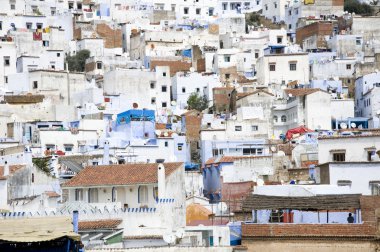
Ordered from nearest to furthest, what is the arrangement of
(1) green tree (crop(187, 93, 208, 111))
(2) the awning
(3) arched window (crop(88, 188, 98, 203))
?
(2) the awning < (3) arched window (crop(88, 188, 98, 203)) < (1) green tree (crop(187, 93, 208, 111))

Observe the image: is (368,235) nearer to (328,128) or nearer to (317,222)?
(317,222)

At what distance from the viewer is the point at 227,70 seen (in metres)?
74.3

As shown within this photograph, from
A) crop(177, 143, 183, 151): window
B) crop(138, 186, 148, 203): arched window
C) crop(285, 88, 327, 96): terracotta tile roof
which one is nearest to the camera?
crop(138, 186, 148, 203): arched window

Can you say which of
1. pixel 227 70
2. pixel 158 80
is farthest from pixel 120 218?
pixel 227 70

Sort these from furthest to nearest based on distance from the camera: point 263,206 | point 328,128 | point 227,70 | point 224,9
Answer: point 224,9
point 227,70
point 328,128
point 263,206

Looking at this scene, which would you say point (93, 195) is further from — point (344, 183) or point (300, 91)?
point (300, 91)

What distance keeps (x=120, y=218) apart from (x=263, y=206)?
4.01 m

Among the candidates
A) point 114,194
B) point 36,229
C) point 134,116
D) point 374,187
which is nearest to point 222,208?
point 114,194

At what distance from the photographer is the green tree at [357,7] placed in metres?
90.8

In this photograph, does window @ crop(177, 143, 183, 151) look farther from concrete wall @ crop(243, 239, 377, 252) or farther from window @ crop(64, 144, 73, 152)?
concrete wall @ crop(243, 239, 377, 252)

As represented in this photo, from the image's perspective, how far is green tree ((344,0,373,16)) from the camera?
3577 inches

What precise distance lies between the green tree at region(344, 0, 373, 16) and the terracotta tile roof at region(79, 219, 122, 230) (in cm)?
6027

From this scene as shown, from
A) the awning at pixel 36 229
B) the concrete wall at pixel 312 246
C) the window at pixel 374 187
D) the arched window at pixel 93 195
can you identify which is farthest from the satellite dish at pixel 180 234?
the window at pixel 374 187

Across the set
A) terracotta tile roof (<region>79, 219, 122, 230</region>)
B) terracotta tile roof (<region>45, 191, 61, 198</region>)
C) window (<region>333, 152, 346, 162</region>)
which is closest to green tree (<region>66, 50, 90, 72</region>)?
terracotta tile roof (<region>45, 191, 61, 198</region>)
